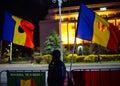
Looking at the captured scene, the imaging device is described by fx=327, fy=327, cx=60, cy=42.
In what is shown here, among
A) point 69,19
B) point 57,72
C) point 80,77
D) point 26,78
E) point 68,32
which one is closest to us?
point 57,72

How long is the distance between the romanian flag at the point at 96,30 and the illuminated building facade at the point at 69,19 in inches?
1869

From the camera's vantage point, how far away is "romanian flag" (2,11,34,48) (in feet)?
37.3

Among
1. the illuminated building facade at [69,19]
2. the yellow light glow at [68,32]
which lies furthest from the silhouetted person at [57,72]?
the yellow light glow at [68,32]

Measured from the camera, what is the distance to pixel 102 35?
1031cm

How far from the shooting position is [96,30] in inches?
412

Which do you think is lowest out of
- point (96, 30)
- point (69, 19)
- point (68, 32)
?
point (96, 30)

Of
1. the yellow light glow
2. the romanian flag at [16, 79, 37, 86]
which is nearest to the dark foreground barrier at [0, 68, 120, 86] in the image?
the romanian flag at [16, 79, 37, 86]

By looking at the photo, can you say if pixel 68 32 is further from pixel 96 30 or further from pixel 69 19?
pixel 96 30

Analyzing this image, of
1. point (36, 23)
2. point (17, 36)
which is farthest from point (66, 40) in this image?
point (17, 36)

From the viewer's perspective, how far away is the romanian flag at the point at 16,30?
11377 millimetres

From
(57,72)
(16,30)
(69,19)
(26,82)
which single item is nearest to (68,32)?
(69,19)

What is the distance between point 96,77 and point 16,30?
3434 mm

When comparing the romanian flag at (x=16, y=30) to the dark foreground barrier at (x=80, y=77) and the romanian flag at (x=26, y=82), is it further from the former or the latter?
the romanian flag at (x=26, y=82)

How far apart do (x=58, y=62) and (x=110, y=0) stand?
6264cm
